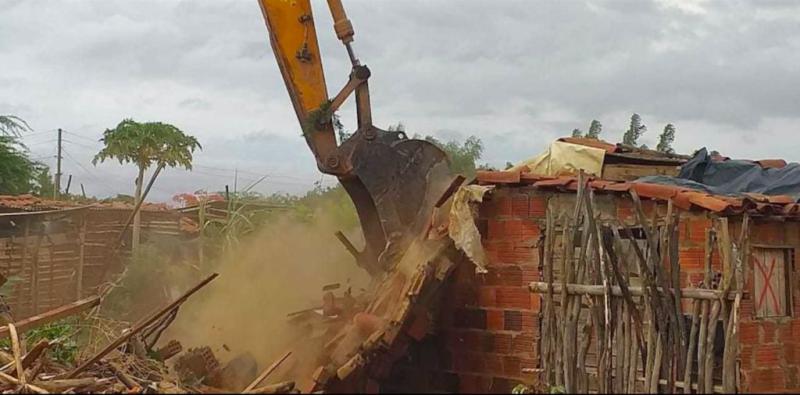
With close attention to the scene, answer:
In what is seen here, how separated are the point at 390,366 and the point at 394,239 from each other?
2.39 metres

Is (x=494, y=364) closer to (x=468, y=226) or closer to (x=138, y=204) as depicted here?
(x=468, y=226)

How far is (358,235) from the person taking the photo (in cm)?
1198

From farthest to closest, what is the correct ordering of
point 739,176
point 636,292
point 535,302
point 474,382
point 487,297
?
point 739,176 → point 487,297 → point 535,302 → point 474,382 → point 636,292

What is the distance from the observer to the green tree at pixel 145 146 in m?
16.4

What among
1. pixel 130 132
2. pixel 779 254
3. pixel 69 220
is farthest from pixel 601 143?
pixel 69 220

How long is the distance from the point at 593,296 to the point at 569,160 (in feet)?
13.3

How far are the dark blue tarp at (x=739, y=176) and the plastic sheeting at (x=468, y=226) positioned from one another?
2401mm

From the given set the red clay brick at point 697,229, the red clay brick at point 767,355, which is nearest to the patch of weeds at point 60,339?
the red clay brick at point 697,229

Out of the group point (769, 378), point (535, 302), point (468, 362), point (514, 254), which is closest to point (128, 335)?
point (468, 362)

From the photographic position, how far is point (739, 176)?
993 cm

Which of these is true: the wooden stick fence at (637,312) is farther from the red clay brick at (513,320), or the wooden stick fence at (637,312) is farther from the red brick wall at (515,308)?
the red clay brick at (513,320)

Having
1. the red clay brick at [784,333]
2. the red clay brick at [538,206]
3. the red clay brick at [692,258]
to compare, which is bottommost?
the red clay brick at [784,333]

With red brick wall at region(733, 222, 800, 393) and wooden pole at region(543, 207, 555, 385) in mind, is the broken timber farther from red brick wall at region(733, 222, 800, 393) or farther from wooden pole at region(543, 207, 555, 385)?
red brick wall at region(733, 222, 800, 393)

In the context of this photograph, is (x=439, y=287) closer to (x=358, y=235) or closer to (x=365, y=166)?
(x=365, y=166)
